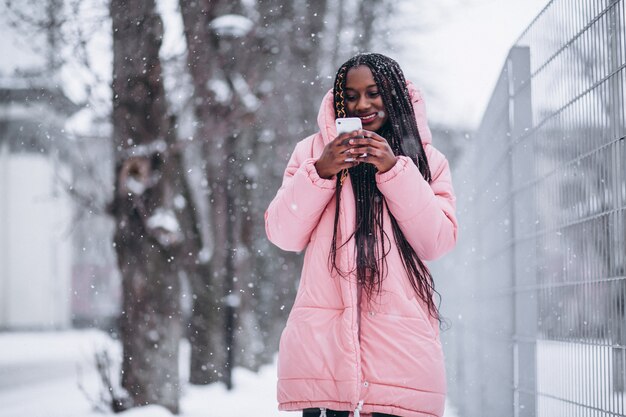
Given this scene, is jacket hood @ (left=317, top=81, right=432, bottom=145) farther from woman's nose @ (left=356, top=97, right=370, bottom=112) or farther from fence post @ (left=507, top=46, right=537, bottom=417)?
fence post @ (left=507, top=46, right=537, bottom=417)

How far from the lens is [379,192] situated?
2973 mm

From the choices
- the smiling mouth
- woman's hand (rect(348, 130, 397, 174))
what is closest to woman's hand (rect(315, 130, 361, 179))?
woman's hand (rect(348, 130, 397, 174))

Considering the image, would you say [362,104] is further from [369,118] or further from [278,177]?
[278,177]

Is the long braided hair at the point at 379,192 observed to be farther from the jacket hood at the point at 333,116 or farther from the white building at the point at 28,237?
the white building at the point at 28,237

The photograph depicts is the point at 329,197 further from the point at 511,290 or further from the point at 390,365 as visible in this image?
the point at 511,290

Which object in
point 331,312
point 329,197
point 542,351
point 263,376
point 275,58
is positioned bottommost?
point 263,376

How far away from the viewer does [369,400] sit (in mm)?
2773

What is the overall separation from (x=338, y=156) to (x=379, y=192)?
10.9 inches

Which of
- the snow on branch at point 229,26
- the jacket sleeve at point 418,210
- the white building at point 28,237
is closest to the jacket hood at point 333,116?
the jacket sleeve at point 418,210

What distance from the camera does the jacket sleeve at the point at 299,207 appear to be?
284 centimetres

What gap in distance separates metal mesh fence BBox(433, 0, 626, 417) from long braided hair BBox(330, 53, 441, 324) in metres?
0.86

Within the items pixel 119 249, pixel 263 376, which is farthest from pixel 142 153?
pixel 263 376

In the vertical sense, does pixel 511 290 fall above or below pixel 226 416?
above

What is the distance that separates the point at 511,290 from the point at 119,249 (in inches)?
176
